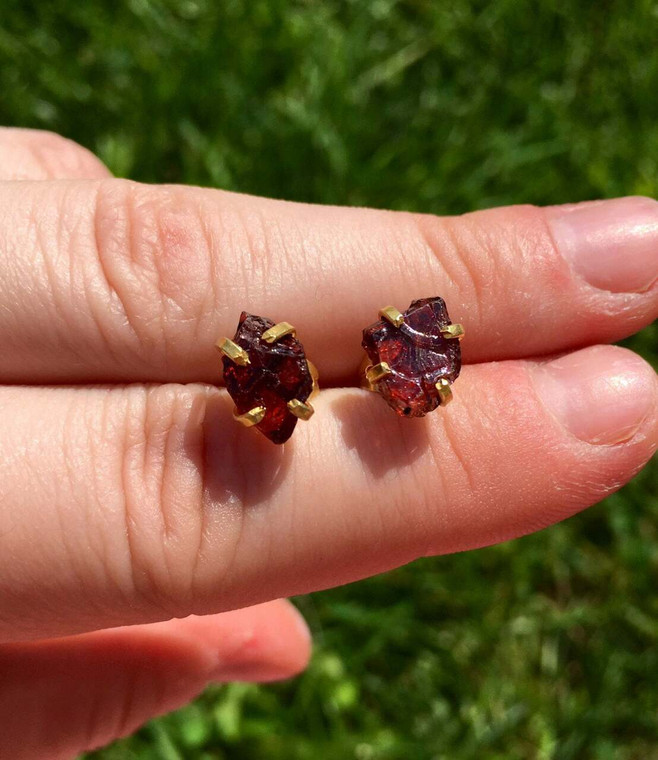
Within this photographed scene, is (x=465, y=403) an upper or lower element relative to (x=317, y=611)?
upper

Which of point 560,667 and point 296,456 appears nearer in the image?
point 296,456

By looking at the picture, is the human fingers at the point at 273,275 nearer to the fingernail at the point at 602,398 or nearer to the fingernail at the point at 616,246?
the fingernail at the point at 616,246

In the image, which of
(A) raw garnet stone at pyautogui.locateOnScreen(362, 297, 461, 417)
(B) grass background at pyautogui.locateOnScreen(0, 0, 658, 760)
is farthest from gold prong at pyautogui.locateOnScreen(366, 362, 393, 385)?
(B) grass background at pyautogui.locateOnScreen(0, 0, 658, 760)

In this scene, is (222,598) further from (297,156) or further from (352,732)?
(297,156)

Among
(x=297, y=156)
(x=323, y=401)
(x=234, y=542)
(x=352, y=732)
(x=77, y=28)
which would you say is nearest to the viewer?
(x=234, y=542)

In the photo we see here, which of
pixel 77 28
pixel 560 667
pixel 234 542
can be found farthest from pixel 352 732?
pixel 77 28

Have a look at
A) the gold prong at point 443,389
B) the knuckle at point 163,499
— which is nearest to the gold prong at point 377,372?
the gold prong at point 443,389

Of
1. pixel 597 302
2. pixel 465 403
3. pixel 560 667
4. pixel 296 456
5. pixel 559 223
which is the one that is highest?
pixel 559 223

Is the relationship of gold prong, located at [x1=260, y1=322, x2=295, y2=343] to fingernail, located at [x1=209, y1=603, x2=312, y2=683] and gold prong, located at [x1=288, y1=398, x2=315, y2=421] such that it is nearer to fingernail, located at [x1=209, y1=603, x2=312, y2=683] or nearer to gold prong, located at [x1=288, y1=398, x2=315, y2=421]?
gold prong, located at [x1=288, y1=398, x2=315, y2=421]
